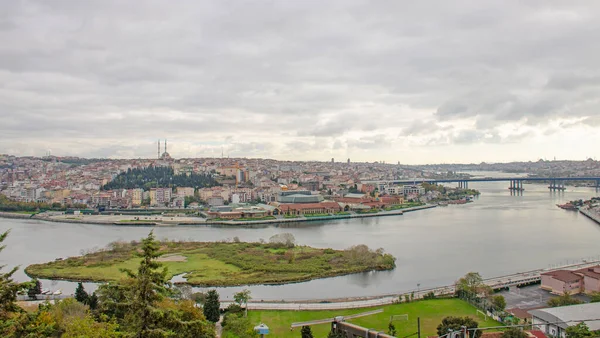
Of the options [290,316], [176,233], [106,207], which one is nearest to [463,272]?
[290,316]

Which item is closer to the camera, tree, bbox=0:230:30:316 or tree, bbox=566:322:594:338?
tree, bbox=0:230:30:316

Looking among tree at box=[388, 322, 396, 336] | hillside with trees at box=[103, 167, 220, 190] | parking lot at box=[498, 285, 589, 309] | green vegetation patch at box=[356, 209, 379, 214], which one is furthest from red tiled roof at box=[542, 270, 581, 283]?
hillside with trees at box=[103, 167, 220, 190]

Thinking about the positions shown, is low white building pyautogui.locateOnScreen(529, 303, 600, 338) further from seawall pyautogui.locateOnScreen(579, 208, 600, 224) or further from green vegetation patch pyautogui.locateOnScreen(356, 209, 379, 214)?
green vegetation patch pyautogui.locateOnScreen(356, 209, 379, 214)

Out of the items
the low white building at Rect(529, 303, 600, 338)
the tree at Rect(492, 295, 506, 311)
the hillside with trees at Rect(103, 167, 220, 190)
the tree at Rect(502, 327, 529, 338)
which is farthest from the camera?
the hillside with trees at Rect(103, 167, 220, 190)

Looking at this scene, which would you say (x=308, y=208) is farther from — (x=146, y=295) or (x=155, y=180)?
(x=146, y=295)

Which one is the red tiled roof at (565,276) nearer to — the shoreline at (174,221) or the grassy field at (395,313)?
the grassy field at (395,313)

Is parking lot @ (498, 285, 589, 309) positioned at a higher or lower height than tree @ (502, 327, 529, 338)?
lower
